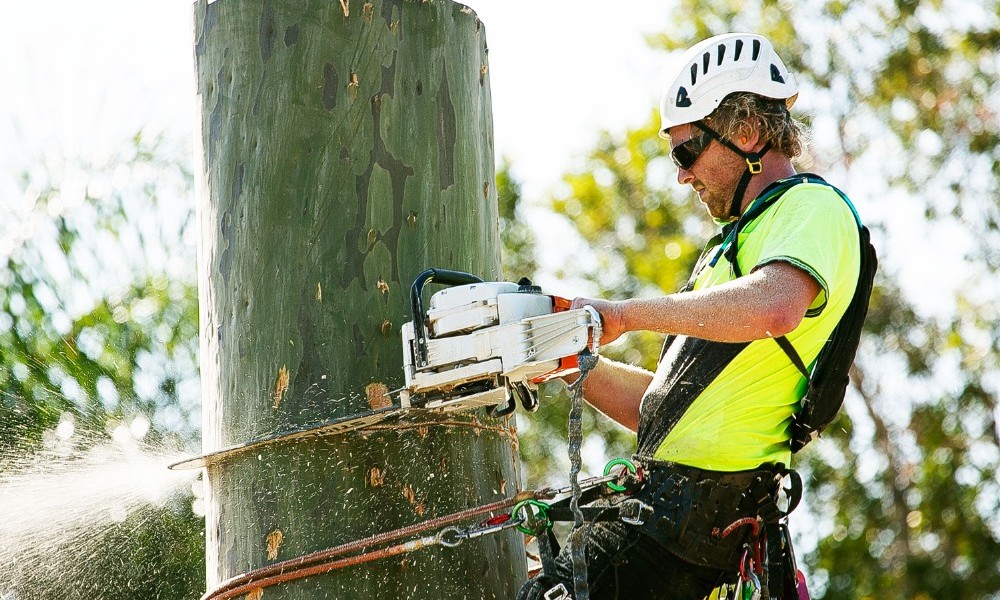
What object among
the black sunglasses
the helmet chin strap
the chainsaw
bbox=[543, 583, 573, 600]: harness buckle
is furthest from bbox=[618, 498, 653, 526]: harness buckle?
the black sunglasses

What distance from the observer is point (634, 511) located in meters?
3.42

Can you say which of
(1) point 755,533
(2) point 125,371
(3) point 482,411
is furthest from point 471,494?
(2) point 125,371

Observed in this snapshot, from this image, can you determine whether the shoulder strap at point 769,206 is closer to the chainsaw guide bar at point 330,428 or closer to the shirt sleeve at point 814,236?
the shirt sleeve at point 814,236

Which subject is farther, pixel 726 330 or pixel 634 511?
pixel 634 511

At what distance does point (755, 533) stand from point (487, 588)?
72 centimetres

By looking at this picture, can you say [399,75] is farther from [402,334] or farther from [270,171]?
[402,334]

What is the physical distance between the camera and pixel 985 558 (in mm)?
17969

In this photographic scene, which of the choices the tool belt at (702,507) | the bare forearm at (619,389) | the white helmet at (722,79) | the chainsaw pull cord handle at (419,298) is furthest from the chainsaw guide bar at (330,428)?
the white helmet at (722,79)

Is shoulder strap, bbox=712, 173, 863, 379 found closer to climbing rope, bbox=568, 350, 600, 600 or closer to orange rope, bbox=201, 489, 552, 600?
climbing rope, bbox=568, 350, 600, 600

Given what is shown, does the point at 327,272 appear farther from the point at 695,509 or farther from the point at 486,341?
the point at 695,509

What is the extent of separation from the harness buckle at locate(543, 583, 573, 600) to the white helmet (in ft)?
4.29

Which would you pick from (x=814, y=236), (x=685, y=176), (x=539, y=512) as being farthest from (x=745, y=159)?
(x=539, y=512)

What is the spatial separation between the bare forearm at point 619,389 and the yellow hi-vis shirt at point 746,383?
1.66ft

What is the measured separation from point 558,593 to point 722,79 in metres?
1.48
